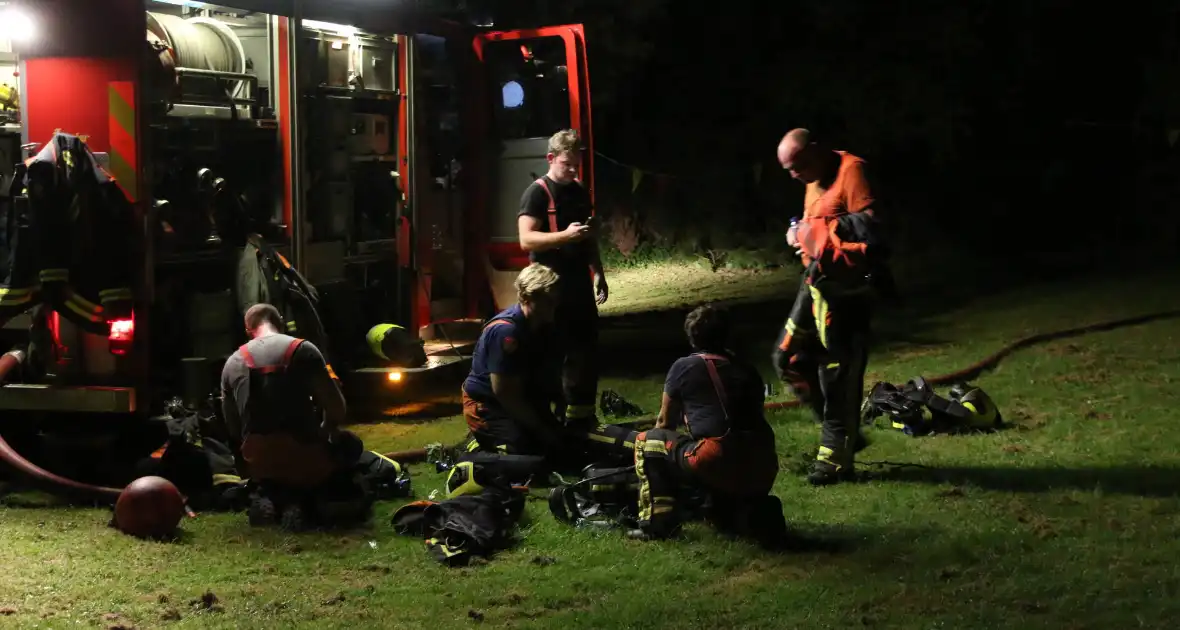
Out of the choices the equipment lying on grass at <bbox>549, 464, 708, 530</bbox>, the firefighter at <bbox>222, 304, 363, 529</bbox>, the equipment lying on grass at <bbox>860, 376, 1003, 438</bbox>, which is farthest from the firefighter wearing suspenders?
the equipment lying on grass at <bbox>860, 376, 1003, 438</bbox>

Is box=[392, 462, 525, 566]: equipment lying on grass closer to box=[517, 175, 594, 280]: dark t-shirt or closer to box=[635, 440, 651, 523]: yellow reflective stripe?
box=[635, 440, 651, 523]: yellow reflective stripe

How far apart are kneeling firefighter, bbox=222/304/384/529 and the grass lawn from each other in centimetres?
19

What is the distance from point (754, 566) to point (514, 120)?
16.3 feet

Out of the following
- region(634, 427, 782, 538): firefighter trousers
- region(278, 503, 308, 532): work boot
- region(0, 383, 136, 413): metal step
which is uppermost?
region(0, 383, 136, 413): metal step

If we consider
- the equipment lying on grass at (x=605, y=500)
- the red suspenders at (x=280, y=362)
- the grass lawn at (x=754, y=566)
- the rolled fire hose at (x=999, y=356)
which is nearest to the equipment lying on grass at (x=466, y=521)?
the grass lawn at (x=754, y=566)

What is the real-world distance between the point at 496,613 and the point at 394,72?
5.30 metres

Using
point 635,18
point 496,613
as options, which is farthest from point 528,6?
point 496,613

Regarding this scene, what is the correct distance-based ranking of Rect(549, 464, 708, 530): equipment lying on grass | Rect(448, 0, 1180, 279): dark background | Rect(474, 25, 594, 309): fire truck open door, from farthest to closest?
Rect(448, 0, 1180, 279): dark background
Rect(474, 25, 594, 309): fire truck open door
Rect(549, 464, 708, 530): equipment lying on grass

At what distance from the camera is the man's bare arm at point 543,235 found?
7301mm

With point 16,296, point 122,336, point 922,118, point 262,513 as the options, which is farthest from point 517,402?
point 922,118

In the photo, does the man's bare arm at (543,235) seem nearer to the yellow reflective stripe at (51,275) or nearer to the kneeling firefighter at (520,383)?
the kneeling firefighter at (520,383)

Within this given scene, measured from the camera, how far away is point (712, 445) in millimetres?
5902

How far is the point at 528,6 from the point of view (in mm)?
18719

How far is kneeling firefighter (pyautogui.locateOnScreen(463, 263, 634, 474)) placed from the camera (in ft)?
22.1
